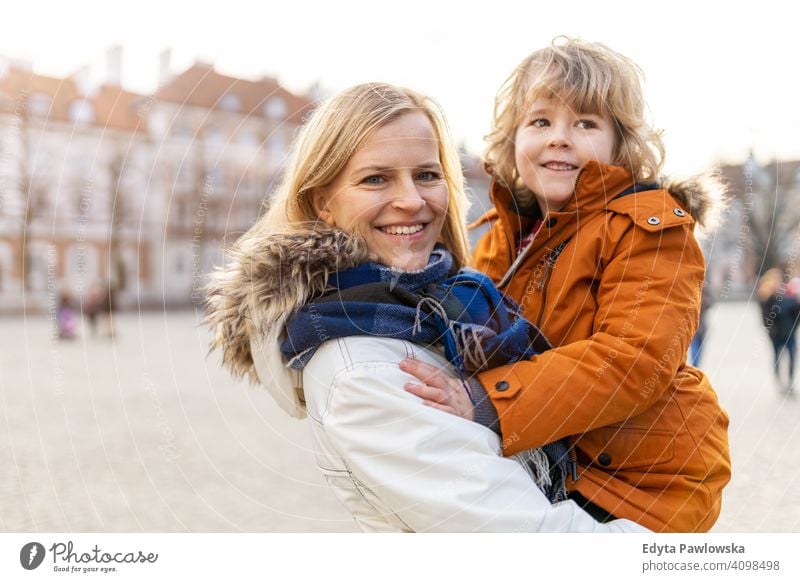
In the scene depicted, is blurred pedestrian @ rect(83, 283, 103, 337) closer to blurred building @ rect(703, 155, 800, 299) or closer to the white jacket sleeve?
blurred building @ rect(703, 155, 800, 299)

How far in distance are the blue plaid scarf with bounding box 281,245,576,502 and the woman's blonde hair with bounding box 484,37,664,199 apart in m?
0.51

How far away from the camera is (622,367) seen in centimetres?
155

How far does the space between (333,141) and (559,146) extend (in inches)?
22.6

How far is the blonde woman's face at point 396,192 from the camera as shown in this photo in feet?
5.18

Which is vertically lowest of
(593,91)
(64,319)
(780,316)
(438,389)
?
(64,319)

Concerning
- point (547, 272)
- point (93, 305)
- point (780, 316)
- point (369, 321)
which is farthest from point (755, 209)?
point (93, 305)

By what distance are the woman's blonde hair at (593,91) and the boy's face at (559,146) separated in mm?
23

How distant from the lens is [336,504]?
445 cm

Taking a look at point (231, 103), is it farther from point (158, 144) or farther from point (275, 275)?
point (275, 275)

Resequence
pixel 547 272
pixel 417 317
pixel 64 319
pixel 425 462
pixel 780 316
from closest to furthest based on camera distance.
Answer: pixel 425 462
pixel 417 317
pixel 547 272
pixel 780 316
pixel 64 319

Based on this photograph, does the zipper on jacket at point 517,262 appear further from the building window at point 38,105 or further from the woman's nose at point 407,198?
the building window at point 38,105

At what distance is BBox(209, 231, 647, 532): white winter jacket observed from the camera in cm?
140

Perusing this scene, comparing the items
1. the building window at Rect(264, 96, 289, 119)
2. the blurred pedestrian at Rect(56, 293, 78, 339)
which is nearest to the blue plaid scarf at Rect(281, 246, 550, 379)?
Answer: the building window at Rect(264, 96, 289, 119)
